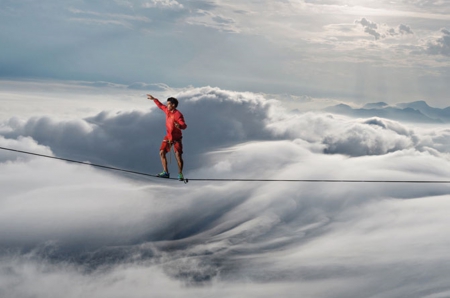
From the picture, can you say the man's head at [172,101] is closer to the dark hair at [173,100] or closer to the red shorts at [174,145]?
the dark hair at [173,100]

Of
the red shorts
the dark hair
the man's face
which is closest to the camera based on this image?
the dark hair

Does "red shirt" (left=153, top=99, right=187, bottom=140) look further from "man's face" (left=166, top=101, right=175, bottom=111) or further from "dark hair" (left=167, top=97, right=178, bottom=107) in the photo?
"dark hair" (left=167, top=97, right=178, bottom=107)

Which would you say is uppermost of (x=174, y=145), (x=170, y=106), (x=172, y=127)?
(x=170, y=106)

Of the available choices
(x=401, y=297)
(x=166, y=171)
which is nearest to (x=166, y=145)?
(x=166, y=171)

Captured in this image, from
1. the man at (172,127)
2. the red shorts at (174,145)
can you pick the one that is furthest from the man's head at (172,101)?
the red shorts at (174,145)

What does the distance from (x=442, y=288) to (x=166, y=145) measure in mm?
217847

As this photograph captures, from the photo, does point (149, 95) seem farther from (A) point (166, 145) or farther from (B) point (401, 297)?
(B) point (401, 297)

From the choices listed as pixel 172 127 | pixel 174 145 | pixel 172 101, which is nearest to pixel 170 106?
pixel 172 101

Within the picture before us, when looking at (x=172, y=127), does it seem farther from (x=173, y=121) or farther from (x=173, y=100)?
(x=173, y=100)

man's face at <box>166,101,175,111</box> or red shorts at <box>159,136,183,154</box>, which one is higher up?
man's face at <box>166,101,175,111</box>

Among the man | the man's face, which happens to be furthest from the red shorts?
the man's face

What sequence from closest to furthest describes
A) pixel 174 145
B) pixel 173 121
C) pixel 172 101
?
pixel 172 101 → pixel 173 121 → pixel 174 145

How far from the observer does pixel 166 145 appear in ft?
57.2

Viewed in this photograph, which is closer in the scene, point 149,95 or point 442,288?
point 149,95
